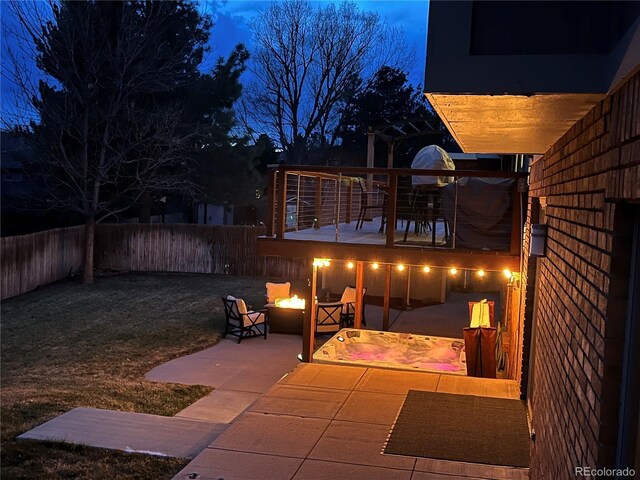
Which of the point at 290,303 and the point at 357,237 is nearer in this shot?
the point at 357,237

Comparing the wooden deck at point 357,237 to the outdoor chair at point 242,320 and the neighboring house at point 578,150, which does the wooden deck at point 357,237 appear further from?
the neighboring house at point 578,150

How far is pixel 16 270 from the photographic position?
707 inches

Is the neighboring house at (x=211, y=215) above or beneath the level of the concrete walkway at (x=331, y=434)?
above

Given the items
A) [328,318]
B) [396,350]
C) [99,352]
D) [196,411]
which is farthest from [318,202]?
[99,352]

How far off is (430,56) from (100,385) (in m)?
8.46

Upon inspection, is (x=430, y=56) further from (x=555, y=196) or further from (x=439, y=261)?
(x=439, y=261)

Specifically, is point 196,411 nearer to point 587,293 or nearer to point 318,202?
point 318,202

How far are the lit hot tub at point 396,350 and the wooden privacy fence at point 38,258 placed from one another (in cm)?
1026

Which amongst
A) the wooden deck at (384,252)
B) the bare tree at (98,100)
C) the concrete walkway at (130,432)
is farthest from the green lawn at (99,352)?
the bare tree at (98,100)

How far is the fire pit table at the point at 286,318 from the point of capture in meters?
14.0

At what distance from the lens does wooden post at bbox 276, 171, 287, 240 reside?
31.2 feet

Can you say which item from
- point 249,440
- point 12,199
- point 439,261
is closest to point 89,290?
point 12,199

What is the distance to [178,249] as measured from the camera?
2373 centimetres

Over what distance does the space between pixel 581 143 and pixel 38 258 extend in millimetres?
18777
